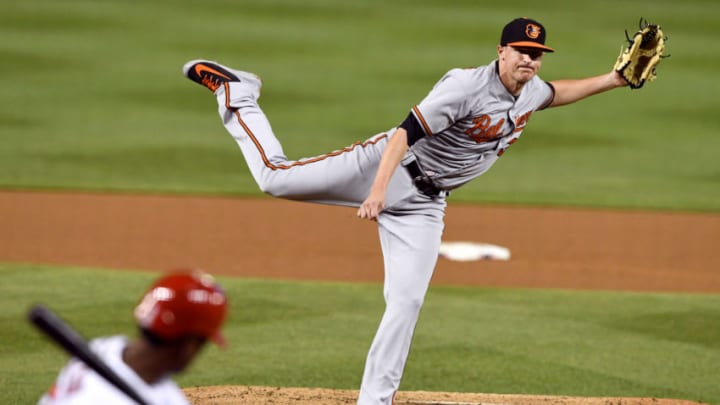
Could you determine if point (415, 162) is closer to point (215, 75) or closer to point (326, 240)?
point (215, 75)

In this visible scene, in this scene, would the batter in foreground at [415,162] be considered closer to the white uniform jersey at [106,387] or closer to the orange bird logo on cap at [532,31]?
the orange bird logo on cap at [532,31]

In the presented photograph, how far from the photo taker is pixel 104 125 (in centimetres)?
1802

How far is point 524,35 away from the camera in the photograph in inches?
227

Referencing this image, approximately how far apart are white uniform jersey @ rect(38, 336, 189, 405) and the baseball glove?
13.2 ft

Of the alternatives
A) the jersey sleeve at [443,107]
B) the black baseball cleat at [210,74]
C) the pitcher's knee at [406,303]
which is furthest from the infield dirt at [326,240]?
the jersey sleeve at [443,107]

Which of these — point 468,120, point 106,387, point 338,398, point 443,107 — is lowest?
point 338,398

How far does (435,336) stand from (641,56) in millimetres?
2882

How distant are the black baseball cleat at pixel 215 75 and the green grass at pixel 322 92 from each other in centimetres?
726

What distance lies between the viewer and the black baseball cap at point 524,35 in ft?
18.9

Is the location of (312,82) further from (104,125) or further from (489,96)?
(489,96)

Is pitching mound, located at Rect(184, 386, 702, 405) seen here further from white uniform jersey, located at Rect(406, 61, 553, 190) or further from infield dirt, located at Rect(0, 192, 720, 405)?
infield dirt, located at Rect(0, 192, 720, 405)

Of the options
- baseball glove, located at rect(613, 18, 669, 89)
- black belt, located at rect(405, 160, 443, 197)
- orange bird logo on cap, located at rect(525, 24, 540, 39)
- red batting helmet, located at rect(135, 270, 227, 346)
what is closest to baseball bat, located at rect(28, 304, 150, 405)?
red batting helmet, located at rect(135, 270, 227, 346)

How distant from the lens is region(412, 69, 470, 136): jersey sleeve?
5.65 meters

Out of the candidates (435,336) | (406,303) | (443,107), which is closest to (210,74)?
(443,107)
